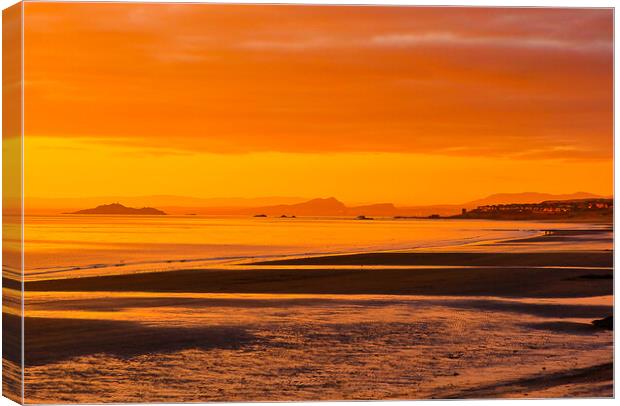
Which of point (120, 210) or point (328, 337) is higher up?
point (120, 210)

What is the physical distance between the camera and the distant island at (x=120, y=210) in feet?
36.7

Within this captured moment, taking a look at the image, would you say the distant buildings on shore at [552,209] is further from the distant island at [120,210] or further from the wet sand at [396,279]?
the distant island at [120,210]

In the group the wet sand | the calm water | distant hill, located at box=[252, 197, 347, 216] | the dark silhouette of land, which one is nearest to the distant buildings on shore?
the dark silhouette of land

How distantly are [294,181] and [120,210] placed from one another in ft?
5.51

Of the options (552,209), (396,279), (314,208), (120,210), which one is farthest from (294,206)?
(552,209)

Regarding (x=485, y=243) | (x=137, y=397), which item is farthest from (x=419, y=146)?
(x=485, y=243)

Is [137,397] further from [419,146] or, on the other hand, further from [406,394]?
[419,146]

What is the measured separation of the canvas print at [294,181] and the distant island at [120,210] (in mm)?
26

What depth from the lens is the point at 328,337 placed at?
11.5 meters

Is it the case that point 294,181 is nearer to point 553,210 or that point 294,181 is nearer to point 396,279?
point 396,279

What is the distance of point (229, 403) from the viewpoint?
1071cm

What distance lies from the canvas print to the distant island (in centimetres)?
3

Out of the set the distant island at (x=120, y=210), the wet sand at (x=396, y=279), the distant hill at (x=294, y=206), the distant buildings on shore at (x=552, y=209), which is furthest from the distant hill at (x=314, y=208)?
the distant buildings on shore at (x=552, y=209)

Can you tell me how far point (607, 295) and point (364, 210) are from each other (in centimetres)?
269
